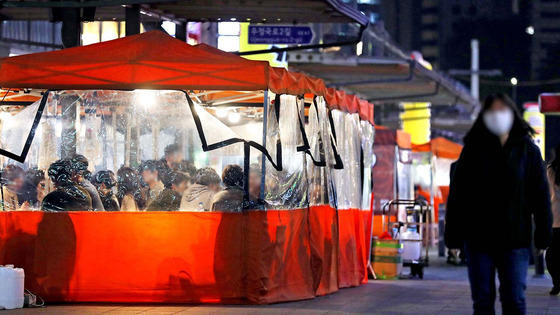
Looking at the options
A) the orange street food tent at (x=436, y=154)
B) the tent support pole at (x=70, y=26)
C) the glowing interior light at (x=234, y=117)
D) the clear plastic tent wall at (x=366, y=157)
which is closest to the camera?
the tent support pole at (x=70, y=26)

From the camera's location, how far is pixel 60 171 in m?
11.7

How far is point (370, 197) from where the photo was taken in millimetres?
16734

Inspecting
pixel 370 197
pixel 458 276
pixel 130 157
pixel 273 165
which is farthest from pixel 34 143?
pixel 458 276

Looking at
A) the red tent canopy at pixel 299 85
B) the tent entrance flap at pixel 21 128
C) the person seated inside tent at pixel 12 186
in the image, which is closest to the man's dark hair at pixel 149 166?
the tent entrance flap at pixel 21 128

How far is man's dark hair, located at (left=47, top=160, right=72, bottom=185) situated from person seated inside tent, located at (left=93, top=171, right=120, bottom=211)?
297mm

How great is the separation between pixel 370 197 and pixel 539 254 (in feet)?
11.2

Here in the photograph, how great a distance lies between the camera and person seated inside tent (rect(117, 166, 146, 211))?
38.4 feet

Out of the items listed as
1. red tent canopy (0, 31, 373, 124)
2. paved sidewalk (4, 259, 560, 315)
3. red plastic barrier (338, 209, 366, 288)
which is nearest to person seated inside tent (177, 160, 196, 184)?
red tent canopy (0, 31, 373, 124)

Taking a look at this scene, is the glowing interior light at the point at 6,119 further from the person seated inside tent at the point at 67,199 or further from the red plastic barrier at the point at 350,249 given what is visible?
the red plastic barrier at the point at 350,249

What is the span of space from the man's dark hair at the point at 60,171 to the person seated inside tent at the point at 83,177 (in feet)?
0.15

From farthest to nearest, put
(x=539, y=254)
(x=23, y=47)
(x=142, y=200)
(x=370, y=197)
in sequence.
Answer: (x=23, y=47), (x=539, y=254), (x=370, y=197), (x=142, y=200)

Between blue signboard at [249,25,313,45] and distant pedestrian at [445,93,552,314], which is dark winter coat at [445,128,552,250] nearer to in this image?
distant pedestrian at [445,93,552,314]

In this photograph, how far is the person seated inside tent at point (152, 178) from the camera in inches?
461

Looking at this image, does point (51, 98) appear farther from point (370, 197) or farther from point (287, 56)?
point (287, 56)
